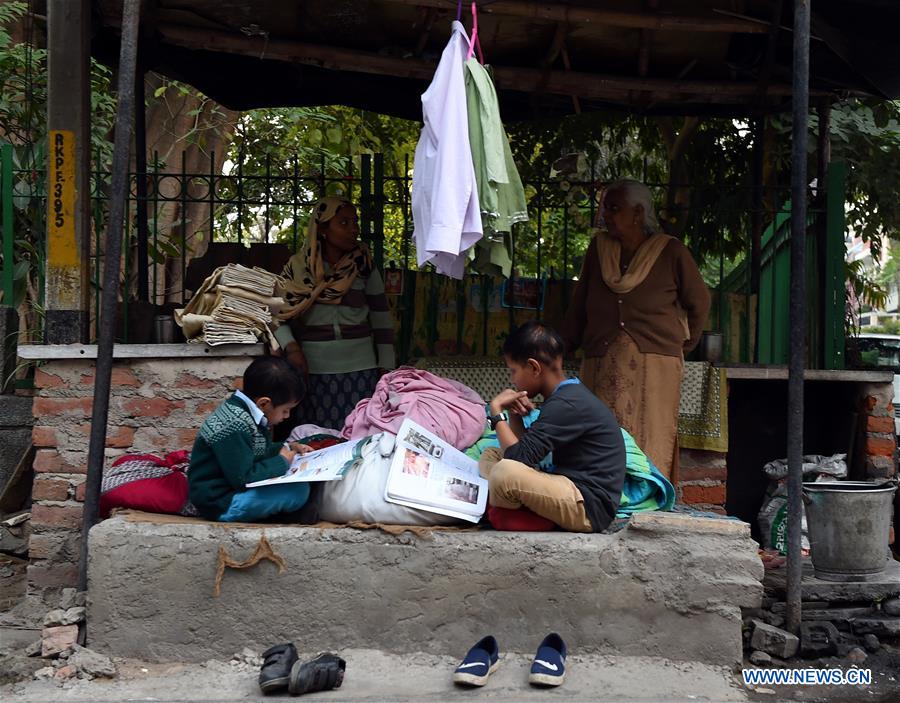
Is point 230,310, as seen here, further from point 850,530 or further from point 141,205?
point 850,530

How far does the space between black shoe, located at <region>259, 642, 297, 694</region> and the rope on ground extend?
0.29 meters

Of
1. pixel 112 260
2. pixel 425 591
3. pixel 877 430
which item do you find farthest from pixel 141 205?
pixel 877 430

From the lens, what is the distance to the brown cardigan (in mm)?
5219

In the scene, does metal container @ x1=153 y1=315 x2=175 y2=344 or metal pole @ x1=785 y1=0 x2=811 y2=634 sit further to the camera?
metal container @ x1=153 y1=315 x2=175 y2=344

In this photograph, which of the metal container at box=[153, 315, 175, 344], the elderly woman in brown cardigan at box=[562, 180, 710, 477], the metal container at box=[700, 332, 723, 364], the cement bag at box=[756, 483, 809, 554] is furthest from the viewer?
the metal container at box=[700, 332, 723, 364]

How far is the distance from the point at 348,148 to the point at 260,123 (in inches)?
57.0

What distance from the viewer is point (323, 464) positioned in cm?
401

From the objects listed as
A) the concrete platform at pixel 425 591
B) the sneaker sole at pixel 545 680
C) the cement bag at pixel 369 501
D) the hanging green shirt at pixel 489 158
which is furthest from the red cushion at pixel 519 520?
the hanging green shirt at pixel 489 158

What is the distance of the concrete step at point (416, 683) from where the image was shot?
3494 mm

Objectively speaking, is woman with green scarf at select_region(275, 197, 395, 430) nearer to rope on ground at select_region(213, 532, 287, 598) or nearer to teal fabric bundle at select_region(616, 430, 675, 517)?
rope on ground at select_region(213, 532, 287, 598)

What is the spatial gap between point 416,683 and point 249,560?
770 mm

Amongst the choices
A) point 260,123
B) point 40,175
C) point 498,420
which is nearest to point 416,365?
point 498,420

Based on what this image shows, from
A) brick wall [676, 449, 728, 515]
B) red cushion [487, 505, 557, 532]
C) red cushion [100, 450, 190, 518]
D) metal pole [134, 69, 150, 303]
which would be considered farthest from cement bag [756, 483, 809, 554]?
metal pole [134, 69, 150, 303]

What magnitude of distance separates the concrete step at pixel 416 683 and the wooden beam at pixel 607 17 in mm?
3022
